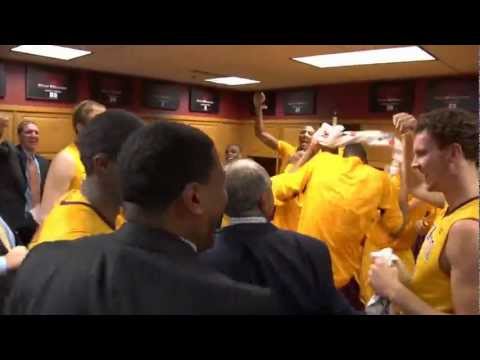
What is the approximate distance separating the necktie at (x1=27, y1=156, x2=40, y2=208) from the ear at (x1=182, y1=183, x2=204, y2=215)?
3.01 m

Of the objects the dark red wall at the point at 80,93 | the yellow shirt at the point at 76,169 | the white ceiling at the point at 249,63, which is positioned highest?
the white ceiling at the point at 249,63

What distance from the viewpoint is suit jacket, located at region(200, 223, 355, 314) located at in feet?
4.98

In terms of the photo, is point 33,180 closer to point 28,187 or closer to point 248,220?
point 28,187

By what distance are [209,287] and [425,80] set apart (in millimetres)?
5265

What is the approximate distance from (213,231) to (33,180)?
3.04 metres

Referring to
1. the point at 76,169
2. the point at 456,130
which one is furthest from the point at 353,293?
the point at 76,169

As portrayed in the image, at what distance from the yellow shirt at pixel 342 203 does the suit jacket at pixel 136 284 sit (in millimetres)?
1956

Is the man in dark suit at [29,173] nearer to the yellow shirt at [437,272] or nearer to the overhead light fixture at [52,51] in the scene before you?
the overhead light fixture at [52,51]

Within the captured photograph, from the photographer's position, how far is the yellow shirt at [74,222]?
1.19 m

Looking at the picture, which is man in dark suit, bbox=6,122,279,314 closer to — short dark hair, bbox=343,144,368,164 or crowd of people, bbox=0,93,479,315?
crowd of people, bbox=0,93,479,315

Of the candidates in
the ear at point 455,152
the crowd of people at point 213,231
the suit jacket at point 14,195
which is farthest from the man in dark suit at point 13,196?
the ear at point 455,152
